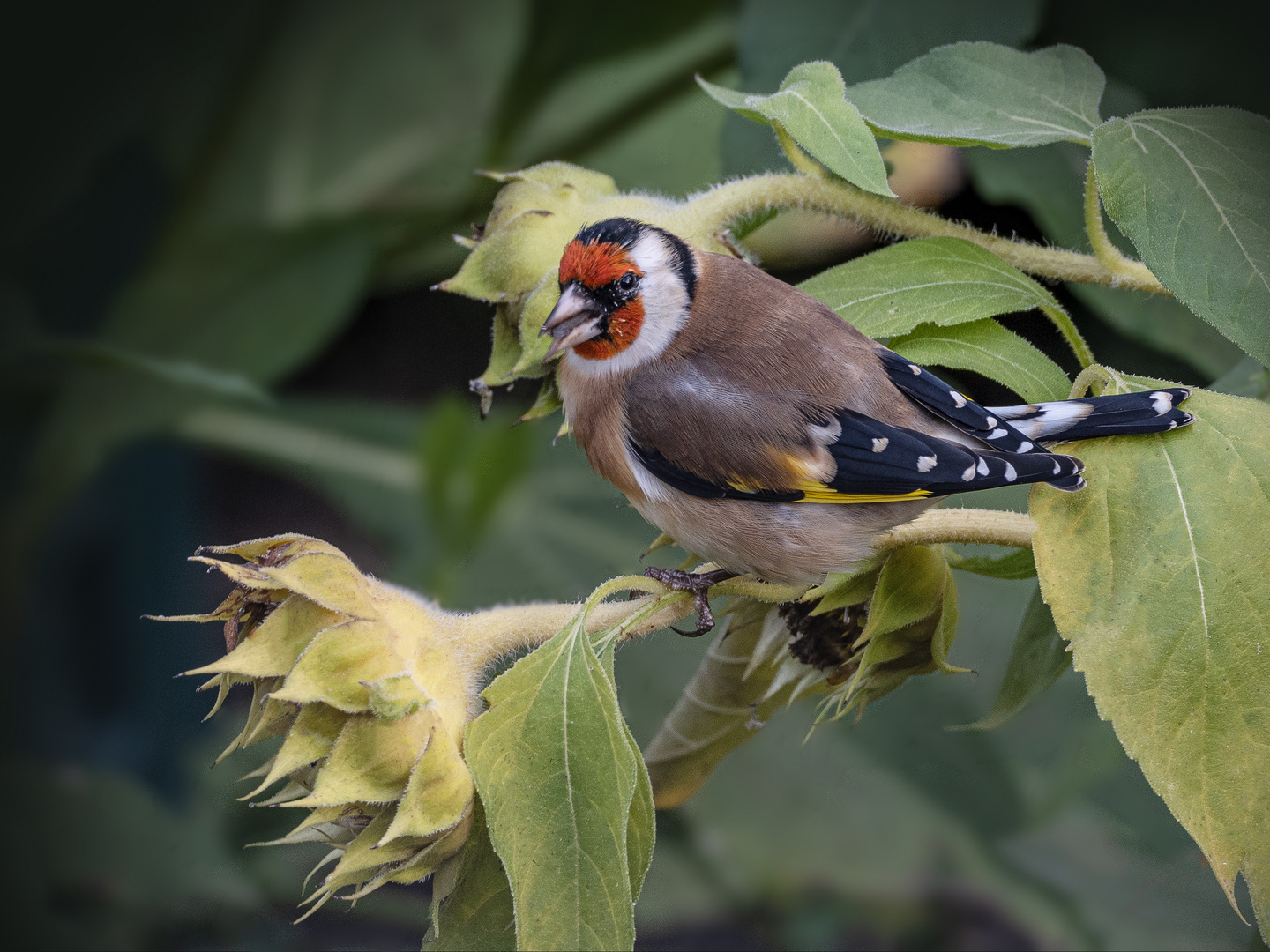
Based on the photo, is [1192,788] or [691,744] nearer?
[1192,788]

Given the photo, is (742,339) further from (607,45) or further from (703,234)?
(607,45)

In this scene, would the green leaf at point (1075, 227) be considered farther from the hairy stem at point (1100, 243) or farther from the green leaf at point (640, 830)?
the green leaf at point (640, 830)

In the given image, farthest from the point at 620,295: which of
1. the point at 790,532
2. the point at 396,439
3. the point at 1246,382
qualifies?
the point at 396,439

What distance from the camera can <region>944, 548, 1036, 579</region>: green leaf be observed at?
15.4 inches

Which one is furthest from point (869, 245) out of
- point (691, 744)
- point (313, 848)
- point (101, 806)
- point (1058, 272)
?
point (101, 806)

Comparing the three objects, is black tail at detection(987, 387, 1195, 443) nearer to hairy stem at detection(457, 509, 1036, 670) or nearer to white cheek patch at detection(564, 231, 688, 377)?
hairy stem at detection(457, 509, 1036, 670)

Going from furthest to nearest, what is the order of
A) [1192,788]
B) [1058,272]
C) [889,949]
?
1. [889,949]
2. [1058,272]
3. [1192,788]

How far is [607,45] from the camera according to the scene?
71cm

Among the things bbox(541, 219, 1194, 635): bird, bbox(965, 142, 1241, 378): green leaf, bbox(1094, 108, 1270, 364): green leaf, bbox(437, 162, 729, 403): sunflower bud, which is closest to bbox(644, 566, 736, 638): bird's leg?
bbox(541, 219, 1194, 635): bird

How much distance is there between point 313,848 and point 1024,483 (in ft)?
1.24

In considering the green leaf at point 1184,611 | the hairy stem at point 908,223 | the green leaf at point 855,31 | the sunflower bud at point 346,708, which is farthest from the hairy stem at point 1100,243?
the sunflower bud at point 346,708

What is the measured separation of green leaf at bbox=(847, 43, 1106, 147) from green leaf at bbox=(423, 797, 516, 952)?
33 centimetres

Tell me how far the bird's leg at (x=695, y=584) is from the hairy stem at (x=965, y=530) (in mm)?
70

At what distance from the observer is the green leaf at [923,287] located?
13.9 inches
